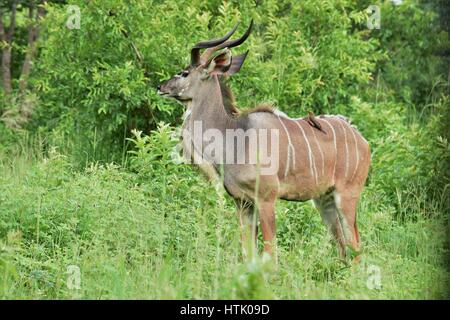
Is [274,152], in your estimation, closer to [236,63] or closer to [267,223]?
[267,223]

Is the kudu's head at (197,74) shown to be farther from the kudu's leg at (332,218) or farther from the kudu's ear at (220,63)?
the kudu's leg at (332,218)

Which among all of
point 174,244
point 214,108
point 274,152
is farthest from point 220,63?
point 174,244

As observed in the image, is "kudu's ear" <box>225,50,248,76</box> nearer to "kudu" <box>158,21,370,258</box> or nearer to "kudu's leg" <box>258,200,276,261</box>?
"kudu" <box>158,21,370,258</box>

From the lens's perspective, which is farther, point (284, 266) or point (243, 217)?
point (243, 217)

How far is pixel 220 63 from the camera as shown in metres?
5.49

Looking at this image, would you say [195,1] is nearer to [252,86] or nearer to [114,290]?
[252,86]

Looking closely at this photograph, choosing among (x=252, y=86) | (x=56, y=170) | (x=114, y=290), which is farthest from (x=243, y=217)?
(x=252, y=86)

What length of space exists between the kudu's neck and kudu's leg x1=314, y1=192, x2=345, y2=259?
834 mm

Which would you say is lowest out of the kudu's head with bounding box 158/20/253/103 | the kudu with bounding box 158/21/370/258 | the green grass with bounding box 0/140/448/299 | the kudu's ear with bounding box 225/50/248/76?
the green grass with bounding box 0/140/448/299

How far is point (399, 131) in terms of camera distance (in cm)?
775

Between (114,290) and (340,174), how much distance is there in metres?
1.86

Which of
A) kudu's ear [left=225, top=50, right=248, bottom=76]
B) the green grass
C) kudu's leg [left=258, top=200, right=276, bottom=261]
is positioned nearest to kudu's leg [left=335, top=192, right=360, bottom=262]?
the green grass

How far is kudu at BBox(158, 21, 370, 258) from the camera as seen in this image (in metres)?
5.13

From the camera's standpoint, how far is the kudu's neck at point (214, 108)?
5.37 m
